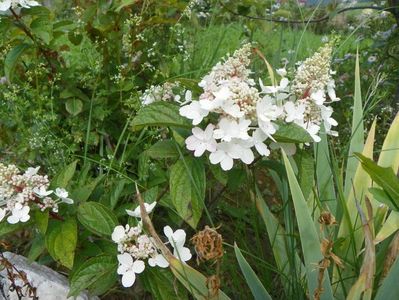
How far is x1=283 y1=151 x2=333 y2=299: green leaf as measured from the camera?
1317mm

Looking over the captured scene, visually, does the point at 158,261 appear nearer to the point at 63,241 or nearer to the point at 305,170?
the point at 63,241

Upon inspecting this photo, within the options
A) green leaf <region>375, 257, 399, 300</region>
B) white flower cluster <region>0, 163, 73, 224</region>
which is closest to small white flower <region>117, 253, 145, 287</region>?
white flower cluster <region>0, 163, 73, 224</region>

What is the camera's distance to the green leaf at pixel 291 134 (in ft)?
4.20

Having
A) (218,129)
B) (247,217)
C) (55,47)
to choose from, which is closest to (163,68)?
(55,47)

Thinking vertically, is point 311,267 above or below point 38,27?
below

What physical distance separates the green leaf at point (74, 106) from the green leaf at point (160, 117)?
2.44 ft

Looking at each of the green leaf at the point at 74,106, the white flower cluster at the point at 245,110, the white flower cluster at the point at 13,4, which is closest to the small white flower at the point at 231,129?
the white flower cluster at the point at 245,110

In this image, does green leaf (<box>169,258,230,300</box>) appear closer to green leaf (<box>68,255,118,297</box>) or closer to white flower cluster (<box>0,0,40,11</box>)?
green leaf (<box>68,255,118,297</box>)

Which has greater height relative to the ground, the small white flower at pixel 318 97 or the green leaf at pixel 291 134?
the small white flower at pixel 318 97

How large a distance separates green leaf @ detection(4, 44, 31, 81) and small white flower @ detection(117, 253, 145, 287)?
819 mm

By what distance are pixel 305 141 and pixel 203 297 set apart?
14.9 inches

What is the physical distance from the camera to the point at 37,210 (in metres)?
1.41

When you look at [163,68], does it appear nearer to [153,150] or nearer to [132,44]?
[132,44]

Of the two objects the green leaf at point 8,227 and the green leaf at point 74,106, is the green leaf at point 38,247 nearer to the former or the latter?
the green leaf at point 8,227
